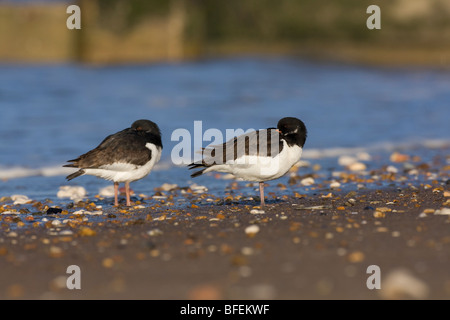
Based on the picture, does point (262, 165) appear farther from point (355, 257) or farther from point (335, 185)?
point (355, 257)

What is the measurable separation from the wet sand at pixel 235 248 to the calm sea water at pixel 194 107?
2.79 metres

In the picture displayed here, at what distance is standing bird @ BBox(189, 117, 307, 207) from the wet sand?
0.50 meters

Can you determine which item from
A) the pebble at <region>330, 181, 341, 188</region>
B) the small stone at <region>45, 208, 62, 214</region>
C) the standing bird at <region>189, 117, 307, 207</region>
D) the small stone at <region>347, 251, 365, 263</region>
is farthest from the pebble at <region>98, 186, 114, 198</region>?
the small stone at <region>347, 251, 365, 263</region>

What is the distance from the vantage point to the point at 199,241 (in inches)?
283

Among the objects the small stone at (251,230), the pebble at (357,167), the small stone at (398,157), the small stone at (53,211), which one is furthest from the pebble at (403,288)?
the small stone at (398,157)

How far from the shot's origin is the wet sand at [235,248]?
5613 millimetres

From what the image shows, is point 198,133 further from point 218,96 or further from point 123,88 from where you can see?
point 123,88

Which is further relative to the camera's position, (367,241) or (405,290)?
(367,241)

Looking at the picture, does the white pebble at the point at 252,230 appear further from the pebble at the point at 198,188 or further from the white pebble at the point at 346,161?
the white pebble at the point at 346,161

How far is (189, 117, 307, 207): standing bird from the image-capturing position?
931cm

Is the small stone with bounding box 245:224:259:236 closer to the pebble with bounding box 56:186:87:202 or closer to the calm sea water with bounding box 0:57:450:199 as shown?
the pebble with bounding box 56:186:87:202

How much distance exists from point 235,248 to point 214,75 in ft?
87.2

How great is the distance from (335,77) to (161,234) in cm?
2621
